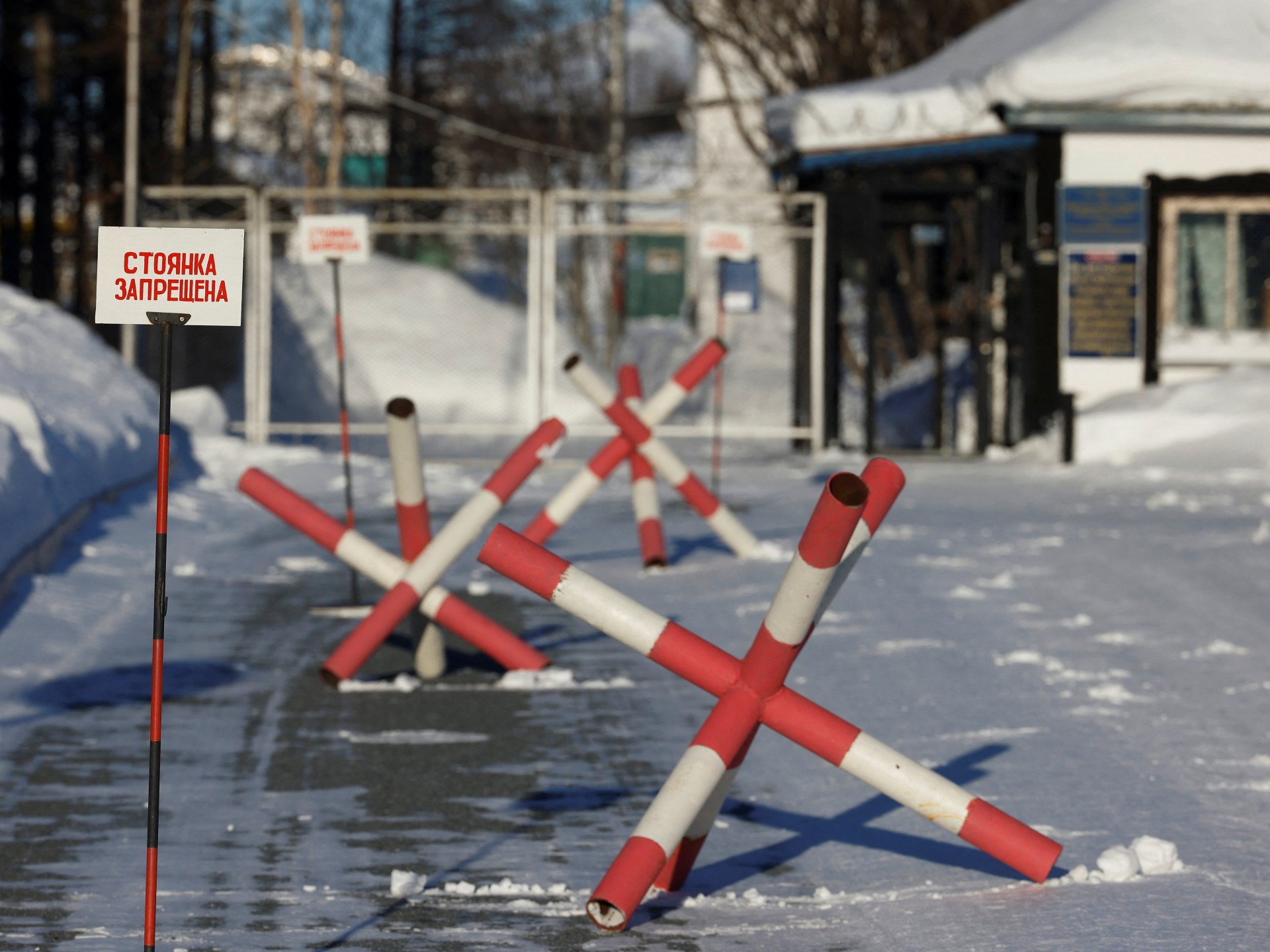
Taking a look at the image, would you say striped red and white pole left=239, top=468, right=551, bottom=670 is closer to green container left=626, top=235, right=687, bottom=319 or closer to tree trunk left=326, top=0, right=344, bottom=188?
tree trunk left=326, top=0, right=344, bottom=188

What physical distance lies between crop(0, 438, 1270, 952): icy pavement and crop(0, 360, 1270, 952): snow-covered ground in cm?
2

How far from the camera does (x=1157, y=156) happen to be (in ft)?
59.8

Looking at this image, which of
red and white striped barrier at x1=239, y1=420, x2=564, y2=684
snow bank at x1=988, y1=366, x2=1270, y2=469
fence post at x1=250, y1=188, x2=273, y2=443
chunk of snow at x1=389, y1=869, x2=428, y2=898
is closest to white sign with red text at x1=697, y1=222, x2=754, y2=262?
snow bank at x1=988, y1=366, x2=1270, y2=469

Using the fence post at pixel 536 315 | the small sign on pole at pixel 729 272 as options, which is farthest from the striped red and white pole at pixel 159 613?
the fence post at pixel 536 315

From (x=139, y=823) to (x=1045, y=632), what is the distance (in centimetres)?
473

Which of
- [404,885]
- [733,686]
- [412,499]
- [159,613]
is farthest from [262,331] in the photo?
[159,613]

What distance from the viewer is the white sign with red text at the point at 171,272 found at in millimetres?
4461

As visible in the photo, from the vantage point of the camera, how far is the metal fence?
65.8ft

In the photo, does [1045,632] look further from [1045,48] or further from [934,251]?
[934,251]

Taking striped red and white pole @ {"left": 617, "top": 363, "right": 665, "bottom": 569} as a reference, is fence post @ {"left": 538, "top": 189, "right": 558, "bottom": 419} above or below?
above

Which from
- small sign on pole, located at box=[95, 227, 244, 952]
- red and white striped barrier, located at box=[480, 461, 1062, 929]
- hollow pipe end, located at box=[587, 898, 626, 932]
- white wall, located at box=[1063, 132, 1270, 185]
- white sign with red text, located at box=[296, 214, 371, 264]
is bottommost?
hollow pipe end, located at box=[587, 898, 626, 932]

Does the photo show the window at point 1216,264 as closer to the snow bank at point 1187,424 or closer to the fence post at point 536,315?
the snow bank at point 1187,424

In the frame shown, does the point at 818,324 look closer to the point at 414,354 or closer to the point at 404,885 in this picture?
the point at 414,354

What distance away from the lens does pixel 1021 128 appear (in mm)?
18453
